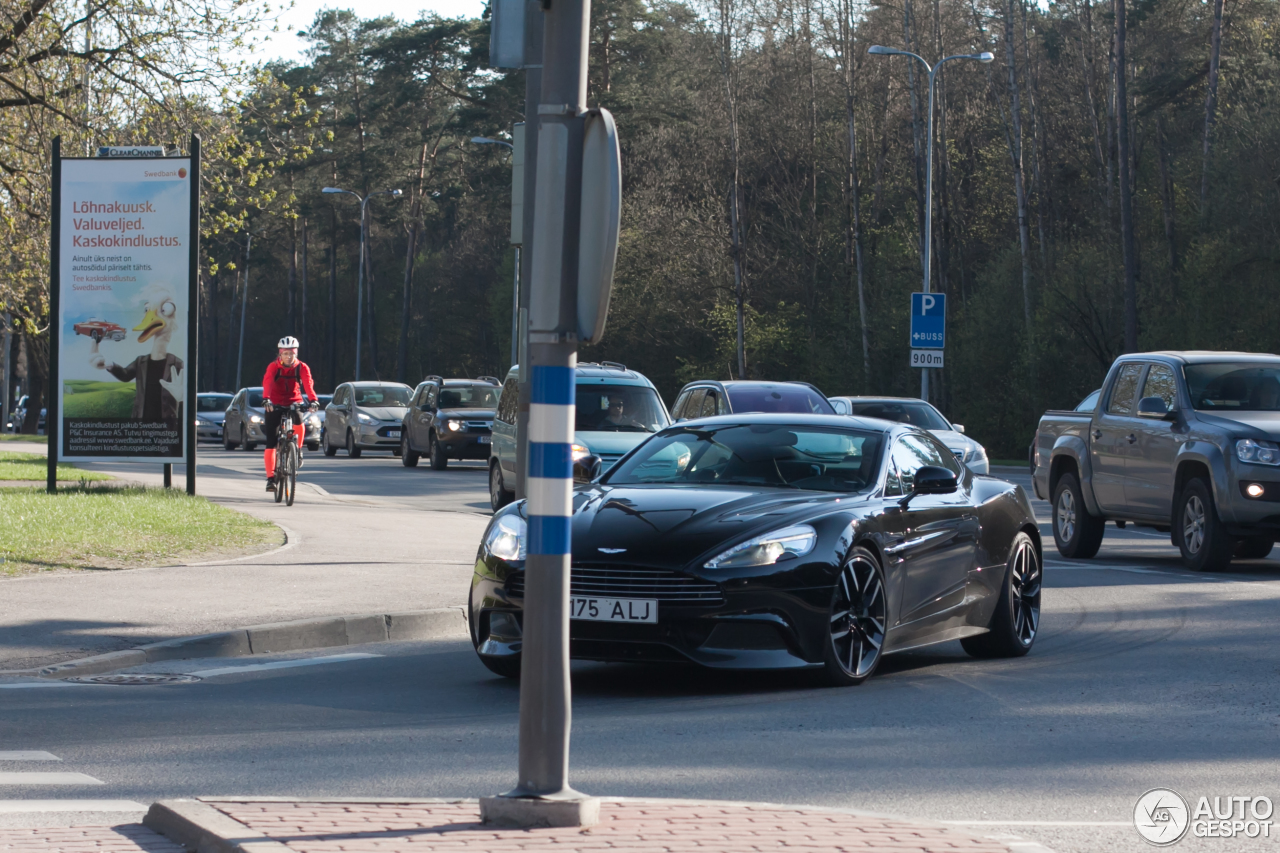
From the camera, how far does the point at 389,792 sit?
612 cm

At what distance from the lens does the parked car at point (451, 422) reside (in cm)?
3288

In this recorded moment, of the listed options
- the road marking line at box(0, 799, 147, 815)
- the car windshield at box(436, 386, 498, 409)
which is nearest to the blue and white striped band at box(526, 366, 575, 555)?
the road marking line at box(0, 799, 147, 815)

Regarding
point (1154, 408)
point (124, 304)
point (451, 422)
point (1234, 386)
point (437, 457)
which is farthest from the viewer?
point (437, 457)

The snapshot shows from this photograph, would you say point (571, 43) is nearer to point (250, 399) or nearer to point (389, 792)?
point (389, 792)

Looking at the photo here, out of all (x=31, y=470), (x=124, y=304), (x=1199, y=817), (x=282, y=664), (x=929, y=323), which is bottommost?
(x=31, y=470)

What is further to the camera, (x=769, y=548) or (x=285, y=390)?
(x=285, y=390)

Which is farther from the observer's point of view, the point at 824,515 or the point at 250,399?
the point at 250,399

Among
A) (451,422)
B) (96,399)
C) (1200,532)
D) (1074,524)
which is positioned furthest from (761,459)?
(451,422)

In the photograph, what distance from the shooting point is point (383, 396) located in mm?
41062

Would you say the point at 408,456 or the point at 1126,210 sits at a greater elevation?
the point at 1126,210

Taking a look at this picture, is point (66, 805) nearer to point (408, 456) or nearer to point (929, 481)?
point (929, 481)

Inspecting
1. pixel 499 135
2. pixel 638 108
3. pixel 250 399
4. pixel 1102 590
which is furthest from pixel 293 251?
pixel 1102 590

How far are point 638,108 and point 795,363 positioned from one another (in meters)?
10.9

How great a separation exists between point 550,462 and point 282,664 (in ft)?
16.4
